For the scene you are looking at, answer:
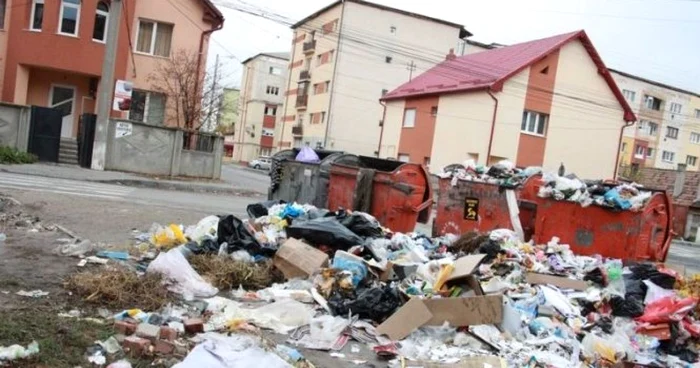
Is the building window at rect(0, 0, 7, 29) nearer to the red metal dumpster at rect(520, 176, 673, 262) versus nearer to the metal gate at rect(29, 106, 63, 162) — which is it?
the metal gate at rect(29, 106, 63, 162)

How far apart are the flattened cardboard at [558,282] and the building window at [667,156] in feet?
201

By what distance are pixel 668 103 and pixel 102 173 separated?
57134mm

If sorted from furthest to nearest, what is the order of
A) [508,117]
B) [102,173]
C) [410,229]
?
[508,117]
[102,173]
[410,229]

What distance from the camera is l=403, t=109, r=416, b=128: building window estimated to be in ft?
106

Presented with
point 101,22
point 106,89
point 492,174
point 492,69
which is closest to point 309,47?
point 492,69

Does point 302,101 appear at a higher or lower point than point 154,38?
higher

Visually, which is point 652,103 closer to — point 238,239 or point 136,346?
A: point 238,239

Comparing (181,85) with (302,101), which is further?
(302,101)

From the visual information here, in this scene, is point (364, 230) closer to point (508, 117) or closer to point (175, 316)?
point (175, 316)

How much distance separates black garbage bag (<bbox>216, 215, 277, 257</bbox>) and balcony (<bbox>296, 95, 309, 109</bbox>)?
44374 mm

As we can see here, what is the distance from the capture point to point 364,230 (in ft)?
25.2

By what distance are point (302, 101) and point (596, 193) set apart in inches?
1726

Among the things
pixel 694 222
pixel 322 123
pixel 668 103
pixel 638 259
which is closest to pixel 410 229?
pixel 638 259

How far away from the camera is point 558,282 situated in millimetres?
6781
